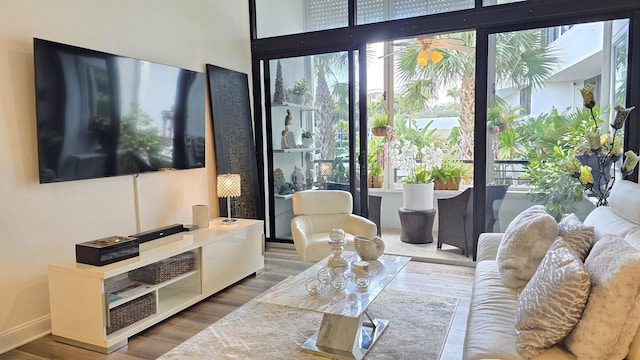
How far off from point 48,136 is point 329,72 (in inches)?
121

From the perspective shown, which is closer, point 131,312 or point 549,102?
point 131,312

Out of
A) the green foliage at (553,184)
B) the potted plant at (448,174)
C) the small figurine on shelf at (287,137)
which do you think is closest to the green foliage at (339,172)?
the small figurine on shelf at (287,137)

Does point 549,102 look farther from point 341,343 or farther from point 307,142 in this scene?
point 341,343

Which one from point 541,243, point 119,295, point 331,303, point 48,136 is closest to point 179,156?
point 48,136

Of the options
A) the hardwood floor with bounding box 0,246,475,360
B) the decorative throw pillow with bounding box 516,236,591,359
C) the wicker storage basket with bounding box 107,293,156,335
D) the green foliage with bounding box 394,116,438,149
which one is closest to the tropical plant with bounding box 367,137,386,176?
the green foliage with bounding box 394,116,438,149

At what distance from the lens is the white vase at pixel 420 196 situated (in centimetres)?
562

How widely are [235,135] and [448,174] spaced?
9.88 feet

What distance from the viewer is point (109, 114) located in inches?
130

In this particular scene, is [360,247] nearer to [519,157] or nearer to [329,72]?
[519,157]

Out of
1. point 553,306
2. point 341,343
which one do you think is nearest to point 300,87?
point 341,343

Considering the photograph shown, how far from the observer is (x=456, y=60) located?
21.2ft

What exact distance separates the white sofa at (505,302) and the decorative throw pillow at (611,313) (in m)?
0.05

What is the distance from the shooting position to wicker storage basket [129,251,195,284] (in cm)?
319

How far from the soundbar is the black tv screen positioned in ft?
1.67
